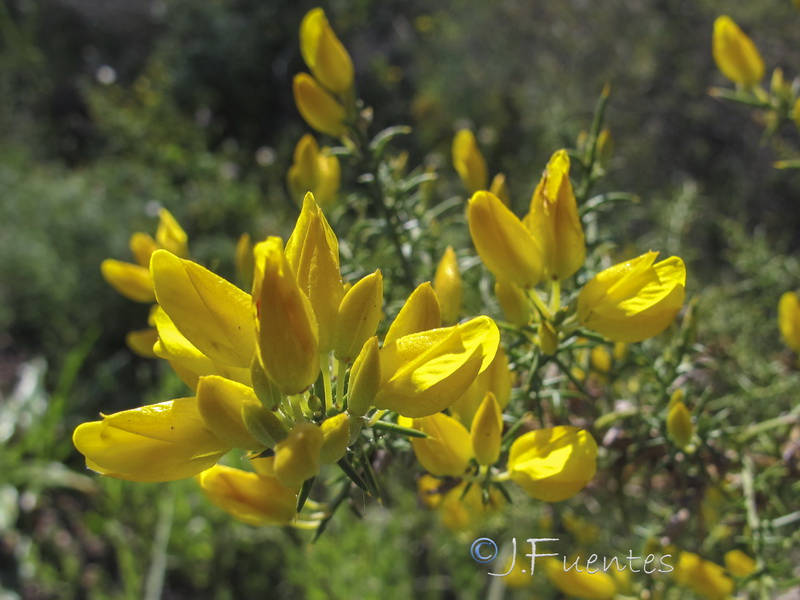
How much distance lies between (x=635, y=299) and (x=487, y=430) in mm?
137

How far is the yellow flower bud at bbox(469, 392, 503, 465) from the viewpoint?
1.52 ft

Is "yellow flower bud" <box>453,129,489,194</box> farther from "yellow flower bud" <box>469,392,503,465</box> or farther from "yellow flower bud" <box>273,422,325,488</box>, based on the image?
"yellow flower bud" <box>273,422,325,488</box>

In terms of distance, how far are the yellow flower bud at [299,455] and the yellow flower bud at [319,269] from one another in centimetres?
7

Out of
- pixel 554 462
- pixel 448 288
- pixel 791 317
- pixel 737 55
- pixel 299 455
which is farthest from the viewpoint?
pixel 737 55

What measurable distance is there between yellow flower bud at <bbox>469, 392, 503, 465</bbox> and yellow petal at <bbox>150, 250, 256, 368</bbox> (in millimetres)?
180

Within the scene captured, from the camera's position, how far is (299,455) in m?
0.34

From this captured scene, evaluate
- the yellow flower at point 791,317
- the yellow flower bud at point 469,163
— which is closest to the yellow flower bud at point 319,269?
the yellow flower bud at point 469,163

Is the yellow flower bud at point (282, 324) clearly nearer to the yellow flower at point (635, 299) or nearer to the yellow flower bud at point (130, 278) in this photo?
the yellow flower at point (635, 299)

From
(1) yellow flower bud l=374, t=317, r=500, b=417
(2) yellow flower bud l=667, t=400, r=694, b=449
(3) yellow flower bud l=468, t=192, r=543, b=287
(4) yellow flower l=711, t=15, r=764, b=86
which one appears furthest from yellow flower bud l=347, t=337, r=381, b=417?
(4) yellow flower l=711, t=15, r=764, b=86

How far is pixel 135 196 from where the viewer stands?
3889mm

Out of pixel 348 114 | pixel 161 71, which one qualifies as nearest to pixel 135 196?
pixel 161 71

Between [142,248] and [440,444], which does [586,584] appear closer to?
[440,444]

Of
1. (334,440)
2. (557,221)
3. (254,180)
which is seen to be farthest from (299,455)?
(254,180)

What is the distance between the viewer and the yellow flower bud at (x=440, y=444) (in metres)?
0.46
